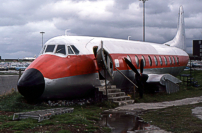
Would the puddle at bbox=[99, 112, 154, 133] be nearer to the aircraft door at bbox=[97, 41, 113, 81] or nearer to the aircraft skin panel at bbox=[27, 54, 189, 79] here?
the aircraft skin panel at bbox=[27, 54, 189, 79]

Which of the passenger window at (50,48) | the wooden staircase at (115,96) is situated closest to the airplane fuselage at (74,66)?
the passenger window at (50,48)

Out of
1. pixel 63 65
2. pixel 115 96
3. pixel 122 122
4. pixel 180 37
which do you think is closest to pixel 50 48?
pixel 63 65

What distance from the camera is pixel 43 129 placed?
8.72m

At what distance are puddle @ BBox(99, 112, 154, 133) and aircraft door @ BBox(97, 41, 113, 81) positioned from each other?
11.2 feet

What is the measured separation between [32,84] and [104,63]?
14.1 ft

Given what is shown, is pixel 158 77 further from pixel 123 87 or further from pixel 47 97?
pixel 47 97

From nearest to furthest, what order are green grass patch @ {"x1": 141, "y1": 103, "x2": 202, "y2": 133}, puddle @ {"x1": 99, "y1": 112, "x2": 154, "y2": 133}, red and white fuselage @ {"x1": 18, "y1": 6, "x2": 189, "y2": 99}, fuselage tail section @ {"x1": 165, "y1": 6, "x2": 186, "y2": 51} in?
1. green grass patch @ {"x1": 141, "y1": 103, "x2": 202, "y2": 133}
2. puddle @ {"x1": 99, "y1": 112, "x2": 154, "y2": 133}
3. red and white fuselage @ {"x1": 18, "y1": 6, "x2": 189, "y2": 99}
4. fuselage tail section @ {"x1": 165, "y1": 6, "x2": 186, "y2": 51}

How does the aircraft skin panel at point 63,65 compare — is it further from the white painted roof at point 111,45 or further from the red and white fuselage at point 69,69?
the white painted roof at point 111,45

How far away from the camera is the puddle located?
32.0 ft

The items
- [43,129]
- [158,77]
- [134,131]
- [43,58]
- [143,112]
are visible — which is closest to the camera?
[43,129]

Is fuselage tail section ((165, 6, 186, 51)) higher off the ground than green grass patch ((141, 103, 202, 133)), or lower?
higher

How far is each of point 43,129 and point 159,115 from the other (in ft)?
18.8

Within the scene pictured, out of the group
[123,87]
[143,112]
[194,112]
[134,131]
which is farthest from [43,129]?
[123,87]

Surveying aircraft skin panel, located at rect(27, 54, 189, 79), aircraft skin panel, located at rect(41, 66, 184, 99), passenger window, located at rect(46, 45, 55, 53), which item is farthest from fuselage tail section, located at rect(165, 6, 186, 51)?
passenger window, located at rect(46, 45, 55, 53)
